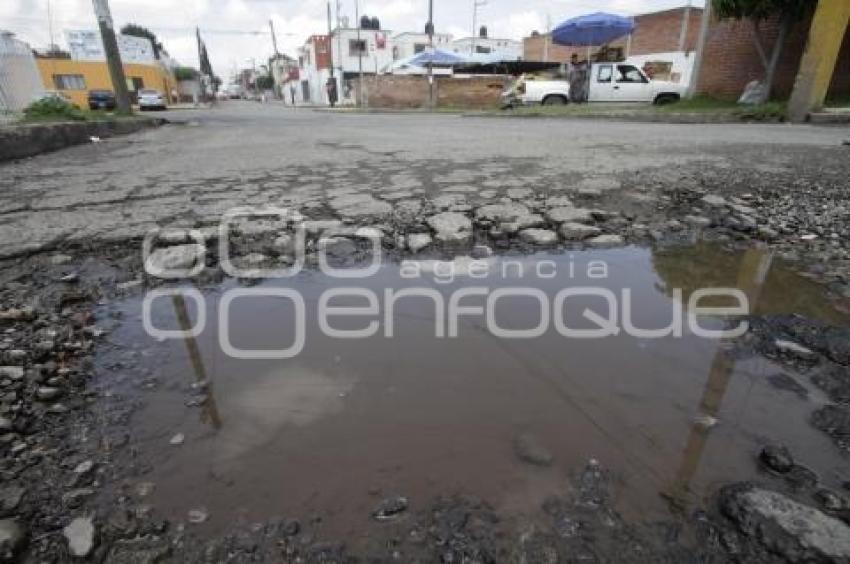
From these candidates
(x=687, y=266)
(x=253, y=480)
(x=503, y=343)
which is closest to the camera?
(x=253, y=480)

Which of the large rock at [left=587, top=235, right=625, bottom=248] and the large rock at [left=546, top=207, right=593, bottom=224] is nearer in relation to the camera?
the large rock at [left=587, top=235, right=625, bottom=248]

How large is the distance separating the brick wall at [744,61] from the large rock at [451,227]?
1161cm

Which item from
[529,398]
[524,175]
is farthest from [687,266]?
[524,175]

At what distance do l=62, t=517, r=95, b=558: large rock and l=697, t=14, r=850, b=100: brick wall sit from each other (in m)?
13.8

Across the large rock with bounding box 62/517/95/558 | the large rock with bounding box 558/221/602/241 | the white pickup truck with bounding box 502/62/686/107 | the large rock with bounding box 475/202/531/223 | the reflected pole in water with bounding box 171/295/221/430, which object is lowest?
the reflected pole in water with bounding box 171/295/221/430

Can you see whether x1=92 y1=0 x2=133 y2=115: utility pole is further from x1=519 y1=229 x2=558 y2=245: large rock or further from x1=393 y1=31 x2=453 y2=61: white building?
x1=393 y1=31 x2=453 y2=61: white building

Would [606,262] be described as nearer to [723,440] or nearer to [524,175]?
[723,440]

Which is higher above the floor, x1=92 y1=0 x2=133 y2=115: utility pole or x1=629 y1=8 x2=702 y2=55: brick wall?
x1=629 y1=8 x2=702 y2=55: brick wall

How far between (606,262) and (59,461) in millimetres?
2289

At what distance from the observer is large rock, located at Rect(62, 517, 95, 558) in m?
0.95

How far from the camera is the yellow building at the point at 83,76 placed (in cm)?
3095

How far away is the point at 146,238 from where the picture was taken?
8.86ft

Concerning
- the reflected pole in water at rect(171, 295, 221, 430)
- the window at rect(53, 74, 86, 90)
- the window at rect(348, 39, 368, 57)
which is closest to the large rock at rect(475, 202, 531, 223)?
the reflected pole in water at rect(171, 295, 221, 430)

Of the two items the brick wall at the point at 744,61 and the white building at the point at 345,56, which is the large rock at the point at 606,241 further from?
the white building at the point at 345,56
